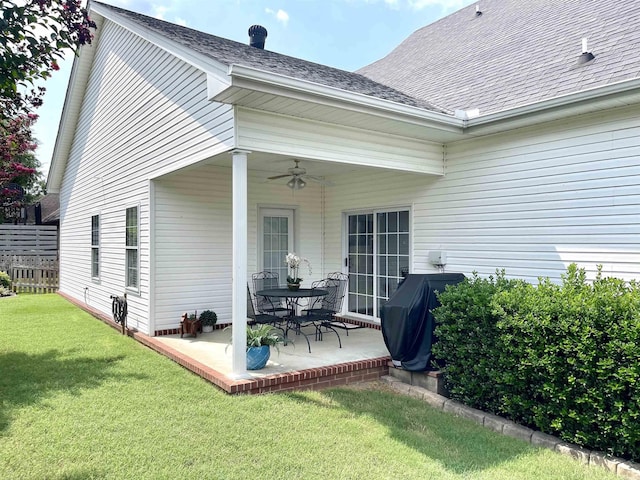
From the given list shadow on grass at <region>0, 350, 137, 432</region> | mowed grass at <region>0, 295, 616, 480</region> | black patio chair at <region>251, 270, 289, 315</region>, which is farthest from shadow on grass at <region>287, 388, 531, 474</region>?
shadow on grass at <region>0, 350, 137, 432</region>

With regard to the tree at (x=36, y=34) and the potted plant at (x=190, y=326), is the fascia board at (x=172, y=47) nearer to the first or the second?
the tree at (x=36, y=34)

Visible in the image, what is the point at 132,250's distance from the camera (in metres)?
7.71

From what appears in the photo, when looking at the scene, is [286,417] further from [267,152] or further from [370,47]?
[370,47]

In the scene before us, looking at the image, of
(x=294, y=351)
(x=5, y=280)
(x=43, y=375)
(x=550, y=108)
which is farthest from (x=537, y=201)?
(x=5, y=280)

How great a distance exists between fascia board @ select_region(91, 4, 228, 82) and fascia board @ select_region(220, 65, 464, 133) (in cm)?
27

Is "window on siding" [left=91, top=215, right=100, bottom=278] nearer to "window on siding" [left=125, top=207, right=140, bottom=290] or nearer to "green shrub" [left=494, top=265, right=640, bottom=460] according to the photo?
"window on siding" [left=125, top=207, right=140, bottom=290]

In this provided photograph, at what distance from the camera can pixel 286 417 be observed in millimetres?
4027

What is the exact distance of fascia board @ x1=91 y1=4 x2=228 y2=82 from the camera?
4332 millimetres

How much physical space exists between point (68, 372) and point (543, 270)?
5827mm

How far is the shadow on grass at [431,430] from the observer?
131 inches

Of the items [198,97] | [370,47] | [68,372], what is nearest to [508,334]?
[198,97]

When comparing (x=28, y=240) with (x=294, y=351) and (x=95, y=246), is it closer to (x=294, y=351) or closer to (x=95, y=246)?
(x=95, y=246)

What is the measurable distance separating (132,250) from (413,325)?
522 cm

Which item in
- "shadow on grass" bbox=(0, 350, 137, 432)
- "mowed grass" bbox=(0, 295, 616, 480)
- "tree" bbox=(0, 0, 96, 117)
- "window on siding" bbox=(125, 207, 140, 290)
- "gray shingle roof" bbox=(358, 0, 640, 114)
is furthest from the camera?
"window on siding" bbox=(125, 207, 140, 290)
